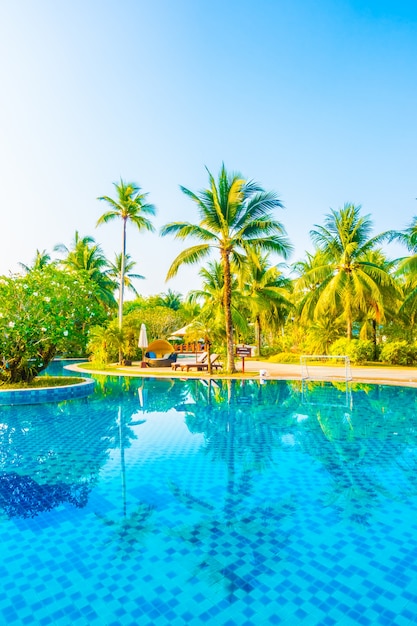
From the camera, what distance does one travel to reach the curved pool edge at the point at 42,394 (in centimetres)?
1075

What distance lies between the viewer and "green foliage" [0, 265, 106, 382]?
437 inches

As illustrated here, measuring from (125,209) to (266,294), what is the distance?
35.4 ft

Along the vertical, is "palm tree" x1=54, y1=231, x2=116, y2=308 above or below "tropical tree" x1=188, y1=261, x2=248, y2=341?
above

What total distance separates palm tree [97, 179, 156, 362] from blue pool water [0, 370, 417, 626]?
1480cm

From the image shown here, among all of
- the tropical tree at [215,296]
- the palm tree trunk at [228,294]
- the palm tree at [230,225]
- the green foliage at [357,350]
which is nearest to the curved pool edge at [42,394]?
the palm tree at [230,225]

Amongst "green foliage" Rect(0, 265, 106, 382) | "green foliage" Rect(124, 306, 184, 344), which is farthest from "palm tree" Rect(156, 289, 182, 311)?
"green foliage" Rect(0, 265, 106, 382)

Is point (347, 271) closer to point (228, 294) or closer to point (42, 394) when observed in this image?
point (228, 294)

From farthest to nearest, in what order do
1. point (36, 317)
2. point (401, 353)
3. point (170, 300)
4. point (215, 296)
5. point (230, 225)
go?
point (170, 300)
point (215, 296)
point (401, 353)
point (230, 225)
point (36, 317)

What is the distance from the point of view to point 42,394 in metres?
11.1

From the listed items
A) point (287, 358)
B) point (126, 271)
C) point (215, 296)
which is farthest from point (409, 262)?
point (126, 271)

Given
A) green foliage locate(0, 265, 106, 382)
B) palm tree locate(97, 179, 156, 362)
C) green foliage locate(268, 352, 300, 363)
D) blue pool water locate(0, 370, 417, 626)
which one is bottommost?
blue pool water locate(0, 370, 417, 626)

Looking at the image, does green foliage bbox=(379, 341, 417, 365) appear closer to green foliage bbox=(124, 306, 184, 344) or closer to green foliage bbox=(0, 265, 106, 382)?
green foliage bbox=(124, 306, 184, 344)

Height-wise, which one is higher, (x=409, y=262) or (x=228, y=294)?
(x=409, y=262)

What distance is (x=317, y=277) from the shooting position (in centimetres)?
2211
